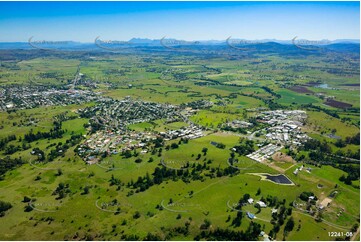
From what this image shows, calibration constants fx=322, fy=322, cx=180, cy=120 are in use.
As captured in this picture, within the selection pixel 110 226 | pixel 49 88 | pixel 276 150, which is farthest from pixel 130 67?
pixel 110 226

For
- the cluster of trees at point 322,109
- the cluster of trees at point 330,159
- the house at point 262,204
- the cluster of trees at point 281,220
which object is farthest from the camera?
the cluster of trees at point 322,109

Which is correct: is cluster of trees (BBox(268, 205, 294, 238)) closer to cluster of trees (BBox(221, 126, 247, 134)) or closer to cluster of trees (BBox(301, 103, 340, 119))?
cluster of trees (BBox(221, 126, 247, 134))

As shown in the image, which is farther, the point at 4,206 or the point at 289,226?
the point at 4,206

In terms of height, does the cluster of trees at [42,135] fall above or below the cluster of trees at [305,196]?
above

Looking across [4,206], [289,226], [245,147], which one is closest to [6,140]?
[4,206]

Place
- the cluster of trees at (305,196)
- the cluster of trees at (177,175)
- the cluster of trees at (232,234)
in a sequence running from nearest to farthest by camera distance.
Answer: the cluster of trees at (232,234)
the cluster of trees at (305,196)
the cluster of trees at (177,175)

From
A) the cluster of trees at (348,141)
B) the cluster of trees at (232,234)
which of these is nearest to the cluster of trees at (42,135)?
the cluster of trees at (232,234)

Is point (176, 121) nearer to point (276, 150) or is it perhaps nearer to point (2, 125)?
point (276, 150)

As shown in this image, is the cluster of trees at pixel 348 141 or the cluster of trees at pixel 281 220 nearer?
the cluster of trees at pixel 281 220

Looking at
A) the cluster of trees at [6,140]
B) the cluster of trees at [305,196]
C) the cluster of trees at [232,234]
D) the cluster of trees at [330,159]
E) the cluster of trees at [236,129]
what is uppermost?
the cluster of trees at [236,129]

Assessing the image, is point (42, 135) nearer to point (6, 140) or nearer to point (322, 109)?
point (6, 140)

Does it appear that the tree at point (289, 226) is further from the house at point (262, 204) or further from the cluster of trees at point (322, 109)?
the cluster of trees at point (322, 109)

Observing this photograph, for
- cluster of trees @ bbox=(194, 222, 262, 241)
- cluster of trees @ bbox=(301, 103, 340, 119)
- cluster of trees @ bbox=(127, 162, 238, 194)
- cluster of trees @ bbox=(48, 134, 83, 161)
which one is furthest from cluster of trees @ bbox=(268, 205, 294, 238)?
cluster of trees @ bbox=(301, 103, 340, 119)
